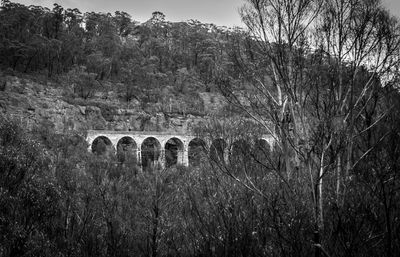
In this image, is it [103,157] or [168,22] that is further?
[168,22]

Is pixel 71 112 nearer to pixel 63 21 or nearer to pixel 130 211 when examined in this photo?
pixel 130 211

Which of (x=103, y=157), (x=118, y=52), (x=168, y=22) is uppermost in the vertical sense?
(x=168, y=22)

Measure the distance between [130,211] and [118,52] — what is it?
151 feet

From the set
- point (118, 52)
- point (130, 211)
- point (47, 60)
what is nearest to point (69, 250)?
point (130, 211)

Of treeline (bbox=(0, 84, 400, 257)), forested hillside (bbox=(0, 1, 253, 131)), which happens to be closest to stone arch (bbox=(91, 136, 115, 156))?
forested hillside (bbox=(0, 1, 253, 131))

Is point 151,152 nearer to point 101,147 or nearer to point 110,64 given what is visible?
point 101,147

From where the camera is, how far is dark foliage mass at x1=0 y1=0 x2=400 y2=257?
456 centimetres

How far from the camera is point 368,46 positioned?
4812 mm

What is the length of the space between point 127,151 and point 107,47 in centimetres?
3180

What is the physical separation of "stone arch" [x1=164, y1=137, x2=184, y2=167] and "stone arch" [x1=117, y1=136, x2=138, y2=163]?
14.5 feet

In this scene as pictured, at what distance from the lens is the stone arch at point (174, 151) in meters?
39.9

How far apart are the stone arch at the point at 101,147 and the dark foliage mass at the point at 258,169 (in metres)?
0.22

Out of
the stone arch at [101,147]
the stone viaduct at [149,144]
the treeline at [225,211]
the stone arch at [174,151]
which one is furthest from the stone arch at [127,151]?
the treeline at [225,211]

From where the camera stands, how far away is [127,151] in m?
35.6
